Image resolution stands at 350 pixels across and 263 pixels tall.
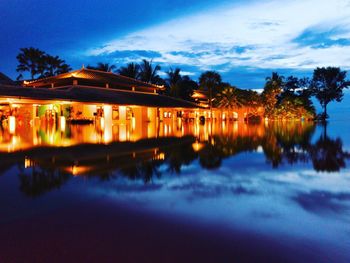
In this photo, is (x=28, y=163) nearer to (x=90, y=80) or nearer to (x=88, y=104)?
(x=88, y=104)

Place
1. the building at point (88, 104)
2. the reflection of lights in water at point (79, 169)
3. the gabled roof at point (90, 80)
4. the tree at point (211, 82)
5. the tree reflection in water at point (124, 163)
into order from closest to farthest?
the tree reflection in water at point (124, 163) → the reflection of lights in water at point (79, 169) → the building at point (88, 104) → the gabled roof at point (90, 80) → the tree at point (211, 82)

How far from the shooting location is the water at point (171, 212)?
2398 mm

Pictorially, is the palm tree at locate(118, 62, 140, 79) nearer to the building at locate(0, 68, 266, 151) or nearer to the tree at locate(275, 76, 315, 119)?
the building at locate(0, 68, 266, 151)

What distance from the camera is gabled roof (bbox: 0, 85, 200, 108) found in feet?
63.2

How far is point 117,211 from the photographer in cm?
341

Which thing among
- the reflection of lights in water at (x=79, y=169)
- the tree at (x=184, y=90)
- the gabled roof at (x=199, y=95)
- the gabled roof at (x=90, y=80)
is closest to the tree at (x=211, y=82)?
the gabled roof at (x=199, y=95)

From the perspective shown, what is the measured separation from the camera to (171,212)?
3398mm

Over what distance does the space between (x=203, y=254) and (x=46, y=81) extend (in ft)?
98.5

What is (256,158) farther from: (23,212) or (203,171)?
(23,212)

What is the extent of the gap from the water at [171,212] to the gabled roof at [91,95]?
1457cm

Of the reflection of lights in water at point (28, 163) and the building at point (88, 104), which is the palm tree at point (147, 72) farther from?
the reflection of lights in water at point (28, 163)

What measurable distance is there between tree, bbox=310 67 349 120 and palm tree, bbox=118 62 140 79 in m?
28.5

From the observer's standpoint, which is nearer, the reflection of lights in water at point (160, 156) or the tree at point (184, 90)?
the reflection of lights in water at point (160, 156)

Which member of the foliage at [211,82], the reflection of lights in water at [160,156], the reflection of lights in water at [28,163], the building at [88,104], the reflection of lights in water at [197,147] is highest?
the foliage at [211,82]
